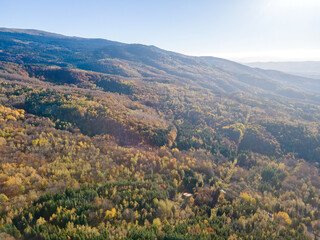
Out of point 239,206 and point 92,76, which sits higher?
point 92,76

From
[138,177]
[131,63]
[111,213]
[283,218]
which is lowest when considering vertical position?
[283,218]

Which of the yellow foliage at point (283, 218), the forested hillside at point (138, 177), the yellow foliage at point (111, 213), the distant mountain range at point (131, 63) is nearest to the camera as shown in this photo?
the forested hillside at point (138, 177)

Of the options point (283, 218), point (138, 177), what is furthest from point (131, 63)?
point (283, 218)

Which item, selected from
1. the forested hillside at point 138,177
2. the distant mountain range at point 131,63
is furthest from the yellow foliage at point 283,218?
the distant mountain range at point 131,63

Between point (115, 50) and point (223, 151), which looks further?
point (115, 50)

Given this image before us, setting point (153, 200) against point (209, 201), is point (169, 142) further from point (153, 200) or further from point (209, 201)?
point (153, 200)

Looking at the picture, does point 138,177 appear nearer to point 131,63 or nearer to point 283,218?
point 283,218

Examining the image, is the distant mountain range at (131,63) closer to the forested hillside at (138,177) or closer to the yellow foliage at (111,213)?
the forested hillside at (138,177)

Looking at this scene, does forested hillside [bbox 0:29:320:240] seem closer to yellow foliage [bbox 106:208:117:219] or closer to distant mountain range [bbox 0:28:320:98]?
yellow foliage [bbox 106:208:117:219]

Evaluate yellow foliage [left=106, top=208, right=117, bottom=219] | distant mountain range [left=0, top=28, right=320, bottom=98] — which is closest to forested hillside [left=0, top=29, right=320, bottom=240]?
yellow foliage [left=106, top=208, right=117, bottom=219]

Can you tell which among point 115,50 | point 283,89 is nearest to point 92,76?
point 115,50

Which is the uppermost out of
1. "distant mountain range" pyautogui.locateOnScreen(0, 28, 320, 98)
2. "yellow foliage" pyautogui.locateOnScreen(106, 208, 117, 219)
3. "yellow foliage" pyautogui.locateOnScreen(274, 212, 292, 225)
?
"distant mountain range" pyautogui.locateOnScreen(0, 28, 320, 98)
